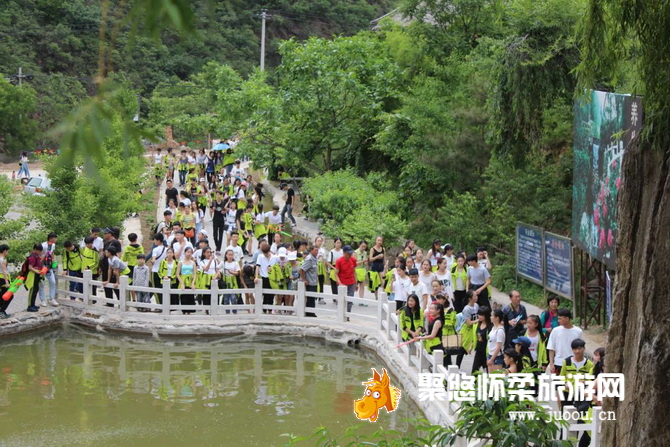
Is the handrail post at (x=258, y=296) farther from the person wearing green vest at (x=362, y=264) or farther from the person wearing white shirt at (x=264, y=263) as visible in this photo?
the person wearing green vest at (x=362, y=264)

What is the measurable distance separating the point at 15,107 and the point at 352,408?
113 ft

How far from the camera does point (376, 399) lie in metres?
13.1

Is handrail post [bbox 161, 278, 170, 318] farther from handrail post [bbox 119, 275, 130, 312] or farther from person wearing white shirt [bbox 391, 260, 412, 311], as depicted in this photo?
person wearing white shirt [bbox 391, 260, 412, 311]

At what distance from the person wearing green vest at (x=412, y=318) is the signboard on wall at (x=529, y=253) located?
13.5 ft

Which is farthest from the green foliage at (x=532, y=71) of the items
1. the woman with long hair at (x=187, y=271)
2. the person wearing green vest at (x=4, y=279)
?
the person wearing green vest at (x=4, y=279)

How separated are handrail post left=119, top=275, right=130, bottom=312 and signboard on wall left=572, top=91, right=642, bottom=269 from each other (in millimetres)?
7577

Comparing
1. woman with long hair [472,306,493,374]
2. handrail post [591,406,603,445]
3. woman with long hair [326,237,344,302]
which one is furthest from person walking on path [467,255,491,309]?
handrail post [591,406,603,445]

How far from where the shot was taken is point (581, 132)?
14938mm

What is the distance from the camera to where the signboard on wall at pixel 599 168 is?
43.0ft

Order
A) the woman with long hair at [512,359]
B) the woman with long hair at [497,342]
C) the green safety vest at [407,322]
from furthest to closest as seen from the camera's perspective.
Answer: the green safety vest at [407,322] < the woman with long hair at [497,342] < the woman with long hair at [512,359]

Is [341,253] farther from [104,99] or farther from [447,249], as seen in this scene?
[104,99]

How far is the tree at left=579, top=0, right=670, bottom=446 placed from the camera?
6723mm

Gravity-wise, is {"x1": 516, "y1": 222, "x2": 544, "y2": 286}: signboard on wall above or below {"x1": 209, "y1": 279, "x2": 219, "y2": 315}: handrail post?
above

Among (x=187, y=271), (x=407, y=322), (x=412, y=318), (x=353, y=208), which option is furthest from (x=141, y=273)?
(x=353, y=208)
